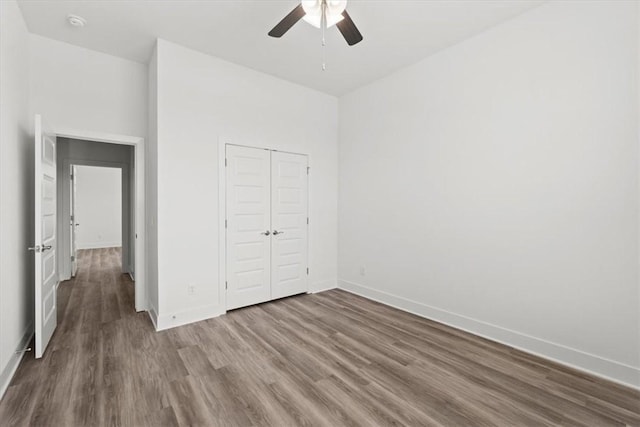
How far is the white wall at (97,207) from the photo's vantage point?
9.05 meters

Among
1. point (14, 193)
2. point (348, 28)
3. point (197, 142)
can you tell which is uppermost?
point (348, 28)

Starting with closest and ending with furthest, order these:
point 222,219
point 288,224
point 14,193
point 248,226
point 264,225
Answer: point 14,193 < point 222,219 < point 248,226 < point 264,225 < point 288,224

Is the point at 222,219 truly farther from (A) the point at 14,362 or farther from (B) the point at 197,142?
(A) the point at 14,362

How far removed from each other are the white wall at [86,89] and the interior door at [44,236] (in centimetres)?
39

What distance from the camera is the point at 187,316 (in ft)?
10.9

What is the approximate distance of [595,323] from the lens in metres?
2.35

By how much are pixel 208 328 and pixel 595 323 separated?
3.65 meters

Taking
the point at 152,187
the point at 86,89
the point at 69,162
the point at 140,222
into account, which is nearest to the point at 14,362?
the point at 140,222

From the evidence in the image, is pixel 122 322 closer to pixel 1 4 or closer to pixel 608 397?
pixel 1 4

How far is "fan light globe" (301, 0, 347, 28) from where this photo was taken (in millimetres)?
2014

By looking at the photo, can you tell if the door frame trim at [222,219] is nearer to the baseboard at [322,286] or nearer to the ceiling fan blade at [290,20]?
the baseboard at [322,286]

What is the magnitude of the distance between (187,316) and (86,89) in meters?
2.92

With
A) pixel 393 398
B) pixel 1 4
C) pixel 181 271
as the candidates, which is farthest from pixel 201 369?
pixel 1 4

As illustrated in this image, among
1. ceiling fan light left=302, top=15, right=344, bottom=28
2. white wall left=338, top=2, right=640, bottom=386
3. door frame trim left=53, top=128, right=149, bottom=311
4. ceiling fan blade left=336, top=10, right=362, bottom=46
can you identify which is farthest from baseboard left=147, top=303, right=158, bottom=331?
ceiling fan blade left=336, top=10, right=362, bottom=46
